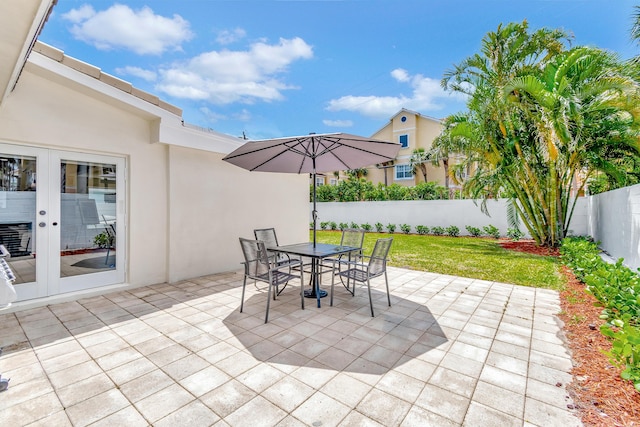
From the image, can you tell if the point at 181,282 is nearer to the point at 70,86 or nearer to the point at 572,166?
the point at 70,86

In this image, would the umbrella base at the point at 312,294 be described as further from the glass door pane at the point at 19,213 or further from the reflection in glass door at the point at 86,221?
the glass door pane at the point at 19,213

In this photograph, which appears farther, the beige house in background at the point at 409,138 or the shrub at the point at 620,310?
the beige house in background at the point at 409,138

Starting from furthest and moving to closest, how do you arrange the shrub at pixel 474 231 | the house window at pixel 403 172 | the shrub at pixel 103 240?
the house window at pixel 403 172
the shrub at pixel 474 231
the shrub at pixel 103 240

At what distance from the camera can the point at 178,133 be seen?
5.84 meters

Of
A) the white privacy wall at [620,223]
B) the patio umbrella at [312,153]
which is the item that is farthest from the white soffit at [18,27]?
the white privacy wall at [620,223]

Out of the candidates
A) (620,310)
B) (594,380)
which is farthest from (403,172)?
(594,380)

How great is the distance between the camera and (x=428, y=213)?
15.6m

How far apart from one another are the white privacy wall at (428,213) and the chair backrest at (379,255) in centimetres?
1077

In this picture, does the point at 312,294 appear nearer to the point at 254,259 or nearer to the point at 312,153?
the point at 254,259

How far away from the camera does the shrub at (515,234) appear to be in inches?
486

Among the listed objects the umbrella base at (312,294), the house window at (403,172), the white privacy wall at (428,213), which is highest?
the house window at (403,172)

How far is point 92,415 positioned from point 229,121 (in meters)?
30.1

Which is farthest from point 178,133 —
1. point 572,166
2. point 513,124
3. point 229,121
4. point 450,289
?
point 229,121

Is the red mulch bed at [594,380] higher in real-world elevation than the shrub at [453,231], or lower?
lower
